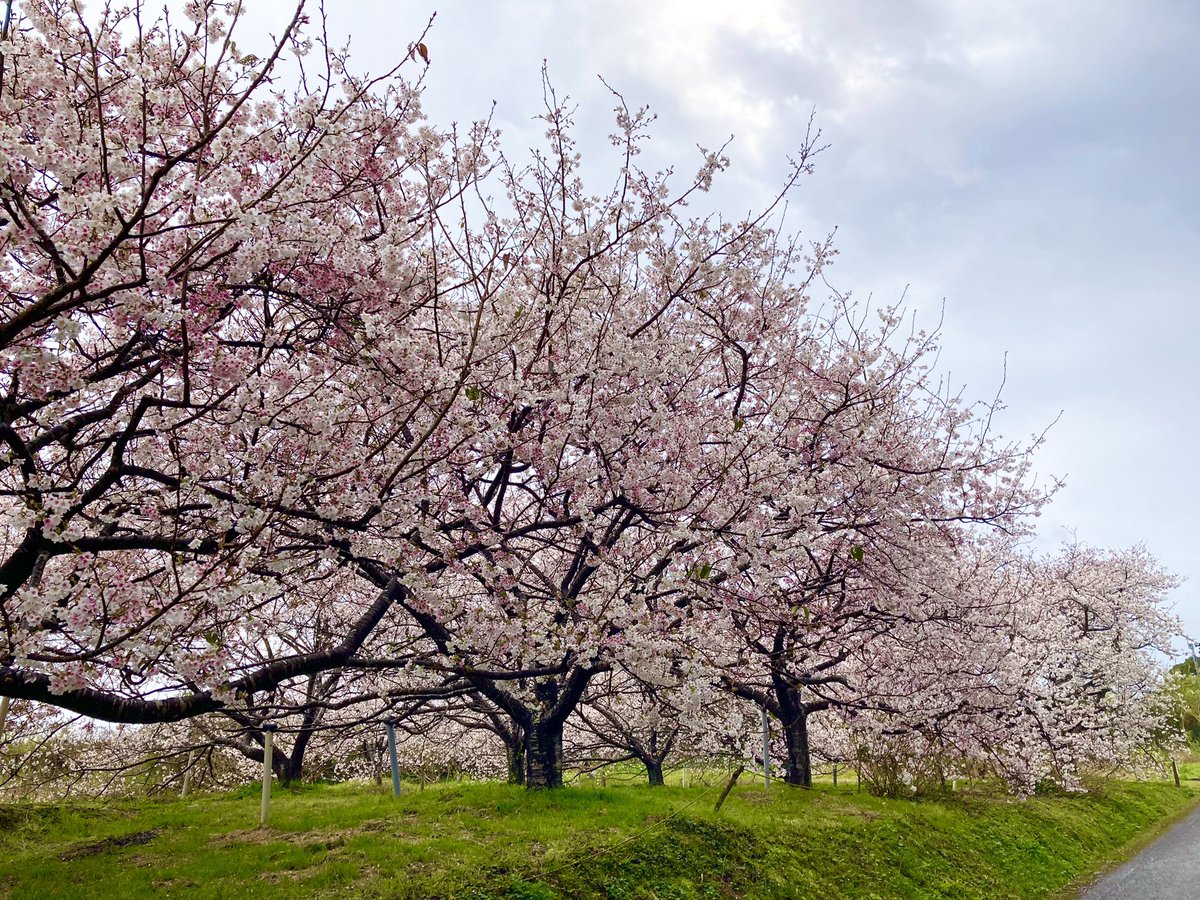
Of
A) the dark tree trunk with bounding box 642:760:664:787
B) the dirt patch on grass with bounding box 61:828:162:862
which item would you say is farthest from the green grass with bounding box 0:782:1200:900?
the dark tree trunk with bounding box 642:760:664:787

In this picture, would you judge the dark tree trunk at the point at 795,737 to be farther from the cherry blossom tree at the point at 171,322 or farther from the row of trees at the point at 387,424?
the cherry blossom tree at the point at 171,322

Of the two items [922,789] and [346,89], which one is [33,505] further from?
[922,789]

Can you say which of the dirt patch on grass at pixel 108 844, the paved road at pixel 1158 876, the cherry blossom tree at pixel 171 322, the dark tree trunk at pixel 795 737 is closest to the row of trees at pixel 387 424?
the cherry blossom tree at pixel 171 322

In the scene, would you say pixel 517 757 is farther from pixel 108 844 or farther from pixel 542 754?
pixel 108 844

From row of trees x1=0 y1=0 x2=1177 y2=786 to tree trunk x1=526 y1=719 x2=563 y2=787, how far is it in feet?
0.15

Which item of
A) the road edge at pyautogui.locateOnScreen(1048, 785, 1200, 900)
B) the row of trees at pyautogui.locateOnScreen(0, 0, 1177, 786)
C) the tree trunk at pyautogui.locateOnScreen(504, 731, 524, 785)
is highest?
the row of trees at pyautogui.locateOnScreen(0, 0, 1177, 786)

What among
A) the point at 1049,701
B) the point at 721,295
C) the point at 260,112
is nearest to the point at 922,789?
the point at 1049,701

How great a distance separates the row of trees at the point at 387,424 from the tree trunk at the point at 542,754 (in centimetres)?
5

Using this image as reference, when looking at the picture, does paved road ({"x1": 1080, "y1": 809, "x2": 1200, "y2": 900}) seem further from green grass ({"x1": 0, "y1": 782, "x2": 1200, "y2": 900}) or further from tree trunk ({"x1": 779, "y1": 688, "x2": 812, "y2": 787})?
tree trunk ({"x1": 779, "y1": 688, "x2": 812, "y2": 787})

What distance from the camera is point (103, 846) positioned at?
908 cm

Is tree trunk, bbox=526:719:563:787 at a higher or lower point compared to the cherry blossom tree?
lower

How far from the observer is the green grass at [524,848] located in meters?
7.42

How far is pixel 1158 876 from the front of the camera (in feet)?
43.8

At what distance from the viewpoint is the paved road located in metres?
12.0
